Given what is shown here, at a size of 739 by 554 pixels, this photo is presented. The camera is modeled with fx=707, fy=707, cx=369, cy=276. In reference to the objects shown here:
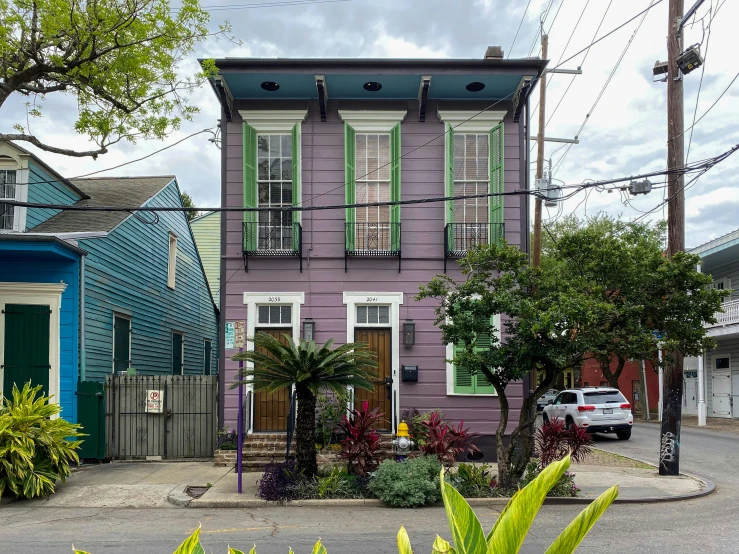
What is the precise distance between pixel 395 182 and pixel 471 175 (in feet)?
5.46

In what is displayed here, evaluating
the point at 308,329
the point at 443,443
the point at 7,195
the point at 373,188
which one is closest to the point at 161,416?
the point at 308,329

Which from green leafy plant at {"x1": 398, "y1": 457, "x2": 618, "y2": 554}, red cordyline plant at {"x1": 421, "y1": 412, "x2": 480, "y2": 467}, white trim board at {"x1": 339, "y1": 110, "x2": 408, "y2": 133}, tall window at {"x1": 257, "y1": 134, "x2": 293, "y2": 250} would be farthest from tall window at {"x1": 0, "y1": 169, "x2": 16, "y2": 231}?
green leafy plant at {"x1": 398, "y1": 457, "x2": 618, "y2": 554}

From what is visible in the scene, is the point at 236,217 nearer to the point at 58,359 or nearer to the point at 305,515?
the point at 58,359

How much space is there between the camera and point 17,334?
13.7 metres

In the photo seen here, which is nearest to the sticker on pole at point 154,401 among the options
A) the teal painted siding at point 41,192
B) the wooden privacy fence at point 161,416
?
the wooden privacy fence at point 161,416

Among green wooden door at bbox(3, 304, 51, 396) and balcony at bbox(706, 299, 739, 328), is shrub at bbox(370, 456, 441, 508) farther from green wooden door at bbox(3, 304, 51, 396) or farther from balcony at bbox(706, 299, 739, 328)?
balcony at bbox(706, 299, 739, 328)

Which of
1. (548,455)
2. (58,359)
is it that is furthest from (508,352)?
(58,359)

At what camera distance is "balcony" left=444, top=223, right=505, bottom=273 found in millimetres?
14445

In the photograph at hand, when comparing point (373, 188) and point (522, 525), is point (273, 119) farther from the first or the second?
point (522, 525)

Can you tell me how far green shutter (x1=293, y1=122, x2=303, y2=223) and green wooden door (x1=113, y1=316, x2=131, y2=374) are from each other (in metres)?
5.15

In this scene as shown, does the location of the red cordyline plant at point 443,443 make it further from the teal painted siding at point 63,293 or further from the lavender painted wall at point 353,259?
the teal painted siding at point 63,293

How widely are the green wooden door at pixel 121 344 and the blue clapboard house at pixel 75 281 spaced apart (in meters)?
0.02

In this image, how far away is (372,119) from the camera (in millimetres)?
14812

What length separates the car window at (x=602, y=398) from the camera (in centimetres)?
1970
